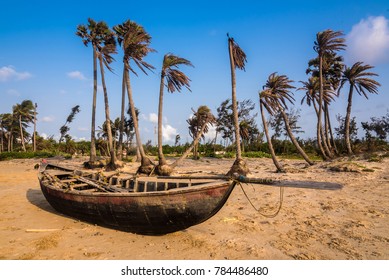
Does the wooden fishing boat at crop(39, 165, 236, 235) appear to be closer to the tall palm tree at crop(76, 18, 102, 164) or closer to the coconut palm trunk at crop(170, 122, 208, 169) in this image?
the coconut palm trunk at crop(170, 122, 208, 169)

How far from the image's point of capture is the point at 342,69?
2189 cm

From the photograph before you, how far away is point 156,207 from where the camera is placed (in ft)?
21.8

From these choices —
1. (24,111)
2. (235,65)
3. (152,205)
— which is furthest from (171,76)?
(24,111)

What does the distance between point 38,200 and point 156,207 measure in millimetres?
8971

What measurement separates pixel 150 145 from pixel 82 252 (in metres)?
40.9

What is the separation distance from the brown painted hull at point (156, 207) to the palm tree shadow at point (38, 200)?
3.75 metres

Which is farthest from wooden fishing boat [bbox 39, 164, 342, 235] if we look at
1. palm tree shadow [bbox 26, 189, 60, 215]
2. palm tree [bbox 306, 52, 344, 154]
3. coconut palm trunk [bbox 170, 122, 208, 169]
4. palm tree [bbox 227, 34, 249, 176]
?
palm tree [bbox 306, 52, 344, 154]

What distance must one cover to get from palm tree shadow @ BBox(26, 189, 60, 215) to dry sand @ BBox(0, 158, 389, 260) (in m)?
0.17

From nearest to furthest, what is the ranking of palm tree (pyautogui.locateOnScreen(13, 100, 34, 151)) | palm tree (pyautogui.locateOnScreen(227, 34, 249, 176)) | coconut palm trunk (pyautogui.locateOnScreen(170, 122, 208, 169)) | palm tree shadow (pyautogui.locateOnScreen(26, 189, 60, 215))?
palm tree shadow (pyautogui.locateOnScreen(26, 189, 60, 215)), palm tree (pyautogui.locateOnScreen(227, 34, 249, 176)), coconut palm trunk (pyautogui.locateOnScreen(170, 122, 208, 169)), palm tree (pyautogui.locateOnScreen(13, 100, 34, 151))

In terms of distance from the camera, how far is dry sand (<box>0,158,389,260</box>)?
6152 mm

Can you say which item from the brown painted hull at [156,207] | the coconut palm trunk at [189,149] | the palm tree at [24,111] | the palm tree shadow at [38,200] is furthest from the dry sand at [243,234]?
the palm tree at [24,111]

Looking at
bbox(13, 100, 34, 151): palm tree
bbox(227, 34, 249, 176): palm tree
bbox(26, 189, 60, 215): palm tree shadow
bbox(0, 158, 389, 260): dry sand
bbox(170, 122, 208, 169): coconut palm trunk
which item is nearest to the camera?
bbox(0, 158, 389, 260): dry sand

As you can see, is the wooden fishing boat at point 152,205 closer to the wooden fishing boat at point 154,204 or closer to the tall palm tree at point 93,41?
the wooden fishing boat at point 154,204
